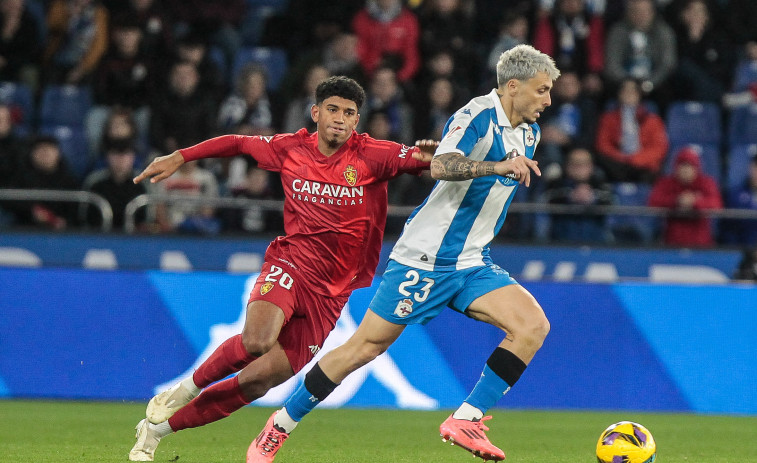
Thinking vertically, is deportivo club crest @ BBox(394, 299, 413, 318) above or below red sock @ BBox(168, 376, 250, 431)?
above

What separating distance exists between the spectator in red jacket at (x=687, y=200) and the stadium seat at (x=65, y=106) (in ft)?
22.3

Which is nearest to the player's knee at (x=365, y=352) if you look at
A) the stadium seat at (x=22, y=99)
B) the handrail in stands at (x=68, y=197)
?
the handrail in stands at (x=68, y=197)

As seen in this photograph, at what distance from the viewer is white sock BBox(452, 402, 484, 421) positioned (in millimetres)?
5820

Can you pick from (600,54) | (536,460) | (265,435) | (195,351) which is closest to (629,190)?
(600,54)

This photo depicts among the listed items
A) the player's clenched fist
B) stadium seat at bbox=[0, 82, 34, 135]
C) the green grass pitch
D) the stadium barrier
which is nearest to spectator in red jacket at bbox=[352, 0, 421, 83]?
stadium seat at bbox=[0, 82, 34, 135]

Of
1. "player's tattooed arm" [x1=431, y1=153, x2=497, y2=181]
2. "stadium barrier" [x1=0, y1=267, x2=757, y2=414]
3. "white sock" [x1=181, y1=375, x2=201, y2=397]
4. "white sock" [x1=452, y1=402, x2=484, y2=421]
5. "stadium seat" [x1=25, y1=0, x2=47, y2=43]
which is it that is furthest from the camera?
"stadium seat" [x1=25, y1=0, x2=47, y2=43]

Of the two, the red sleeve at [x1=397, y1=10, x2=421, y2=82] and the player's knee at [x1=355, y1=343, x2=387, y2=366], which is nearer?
the player's knee at [x1=355, y1=343, x2=387, y2=366]

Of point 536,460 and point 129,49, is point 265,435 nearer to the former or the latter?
point 536,460

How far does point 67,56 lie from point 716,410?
8.95m

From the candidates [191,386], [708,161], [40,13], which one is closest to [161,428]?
[191,386]

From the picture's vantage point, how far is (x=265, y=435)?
6082 millimetres

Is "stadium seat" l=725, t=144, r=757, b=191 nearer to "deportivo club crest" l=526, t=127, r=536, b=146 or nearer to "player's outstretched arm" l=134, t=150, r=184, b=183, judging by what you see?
"deportivo club crest" l=526, t=127, r=536, b=146

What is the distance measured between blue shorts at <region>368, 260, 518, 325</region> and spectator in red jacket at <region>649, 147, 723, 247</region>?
590 cm

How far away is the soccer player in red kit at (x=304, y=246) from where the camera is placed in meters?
6.48
